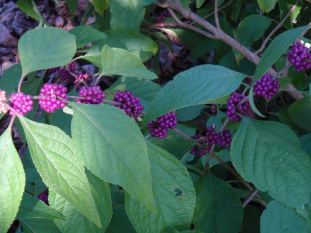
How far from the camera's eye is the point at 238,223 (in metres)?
1.49

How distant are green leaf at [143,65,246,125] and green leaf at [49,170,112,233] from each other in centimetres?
27

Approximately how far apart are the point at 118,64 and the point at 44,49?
28 centimetres

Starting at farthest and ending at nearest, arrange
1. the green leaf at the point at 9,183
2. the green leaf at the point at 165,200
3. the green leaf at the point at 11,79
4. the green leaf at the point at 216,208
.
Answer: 1. the green leaf at the point at 11,79
2. the green leaf at the point at 216,208
3. the green leaf at the point at 165,200
4. the green leaf at the point at 9,183

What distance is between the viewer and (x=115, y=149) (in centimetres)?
93

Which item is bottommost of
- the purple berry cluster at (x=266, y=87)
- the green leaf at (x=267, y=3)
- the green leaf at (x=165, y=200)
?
the green leaf at (x=165, y=200)

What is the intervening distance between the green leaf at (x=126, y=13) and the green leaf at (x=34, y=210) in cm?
108

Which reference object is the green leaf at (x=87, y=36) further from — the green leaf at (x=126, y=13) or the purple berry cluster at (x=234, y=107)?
the purple berry cluster at (x=234, y=107)

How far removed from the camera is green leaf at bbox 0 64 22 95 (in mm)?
1588

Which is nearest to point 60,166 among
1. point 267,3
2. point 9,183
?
point 9,183

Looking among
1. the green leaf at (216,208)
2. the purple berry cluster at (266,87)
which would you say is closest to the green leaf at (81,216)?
the green leaf at (216,208)

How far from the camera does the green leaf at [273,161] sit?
3.69ft

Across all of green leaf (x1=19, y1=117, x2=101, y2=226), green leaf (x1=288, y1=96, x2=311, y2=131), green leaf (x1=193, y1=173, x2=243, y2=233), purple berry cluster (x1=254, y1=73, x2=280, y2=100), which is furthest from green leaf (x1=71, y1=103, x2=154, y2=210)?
green leaf (x1=288, y1=96, x2=311, y2=131)

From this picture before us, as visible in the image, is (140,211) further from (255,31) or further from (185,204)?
(255,31)

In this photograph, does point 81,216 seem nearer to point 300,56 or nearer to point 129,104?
point 129,104
